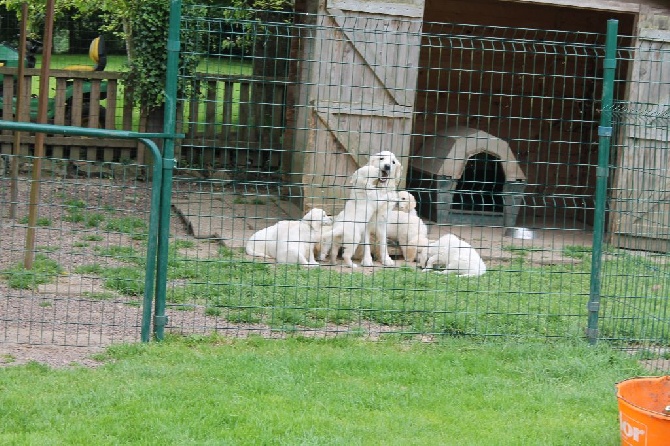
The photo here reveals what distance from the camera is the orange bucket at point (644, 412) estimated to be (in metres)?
4.52

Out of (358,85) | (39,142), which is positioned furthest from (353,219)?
(39,142)

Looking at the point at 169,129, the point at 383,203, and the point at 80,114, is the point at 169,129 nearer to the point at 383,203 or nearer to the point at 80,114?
the point at 383,203

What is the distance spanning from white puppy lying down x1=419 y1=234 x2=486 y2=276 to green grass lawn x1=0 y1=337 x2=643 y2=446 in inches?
96.6

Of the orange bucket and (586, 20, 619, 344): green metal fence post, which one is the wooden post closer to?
(586, 20, 619, 344): green metal fence post

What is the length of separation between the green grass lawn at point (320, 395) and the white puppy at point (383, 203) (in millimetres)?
3238

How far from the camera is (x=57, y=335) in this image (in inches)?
269

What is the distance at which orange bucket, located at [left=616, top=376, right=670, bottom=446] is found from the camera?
452 centimetres

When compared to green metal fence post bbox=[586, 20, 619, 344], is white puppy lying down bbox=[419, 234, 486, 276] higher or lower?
lower

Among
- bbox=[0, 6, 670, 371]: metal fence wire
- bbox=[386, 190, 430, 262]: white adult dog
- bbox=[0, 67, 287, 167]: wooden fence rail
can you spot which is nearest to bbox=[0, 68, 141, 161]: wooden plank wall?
bbox=[0, 67, 287, 167]: wooden fence rail

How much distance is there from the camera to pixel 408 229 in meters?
10.5

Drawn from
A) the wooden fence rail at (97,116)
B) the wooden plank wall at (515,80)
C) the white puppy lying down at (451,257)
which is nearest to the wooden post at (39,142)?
the white puppy lying down at (451,257)

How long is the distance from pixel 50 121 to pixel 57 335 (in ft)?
33.5

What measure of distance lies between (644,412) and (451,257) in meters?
5.34

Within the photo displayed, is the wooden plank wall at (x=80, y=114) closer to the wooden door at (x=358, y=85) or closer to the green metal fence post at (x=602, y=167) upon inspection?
the wooden door at (x=358, y=85)
